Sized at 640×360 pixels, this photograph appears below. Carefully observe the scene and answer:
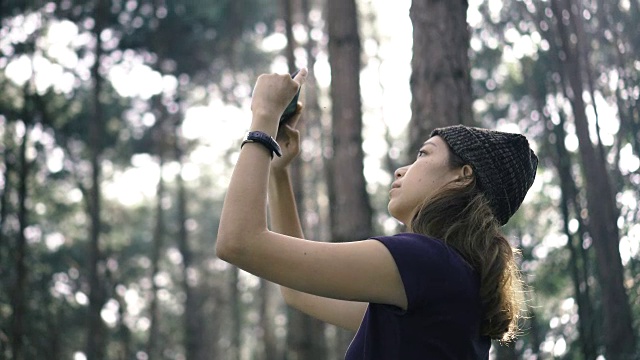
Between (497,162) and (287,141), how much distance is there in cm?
67

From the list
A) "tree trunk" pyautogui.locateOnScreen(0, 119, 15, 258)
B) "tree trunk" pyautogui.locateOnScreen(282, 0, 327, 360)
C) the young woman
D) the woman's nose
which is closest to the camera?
the young woman

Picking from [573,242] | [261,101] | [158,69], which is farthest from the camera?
[158,69]

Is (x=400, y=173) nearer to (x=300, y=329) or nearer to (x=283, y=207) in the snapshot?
(x=283, y=207)

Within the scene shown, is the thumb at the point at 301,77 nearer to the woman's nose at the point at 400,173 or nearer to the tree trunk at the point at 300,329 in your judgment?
the woman's nose at the point at 400,173

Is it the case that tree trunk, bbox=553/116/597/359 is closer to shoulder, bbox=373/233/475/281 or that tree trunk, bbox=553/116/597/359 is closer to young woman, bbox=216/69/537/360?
young woman, bbox=216/69/537/360

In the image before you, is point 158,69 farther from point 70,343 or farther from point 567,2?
point 567,2

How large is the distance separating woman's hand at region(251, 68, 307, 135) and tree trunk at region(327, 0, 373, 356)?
6.98 meters

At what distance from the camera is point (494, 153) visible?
7.34ft

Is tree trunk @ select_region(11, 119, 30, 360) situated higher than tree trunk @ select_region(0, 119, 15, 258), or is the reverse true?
tree trunk @ select_region(0, 119, 15, 258)

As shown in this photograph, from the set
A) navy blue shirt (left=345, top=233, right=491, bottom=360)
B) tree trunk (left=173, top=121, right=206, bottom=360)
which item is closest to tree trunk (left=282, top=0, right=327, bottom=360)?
tree trunk (left=173, top=121, right=206, bottom=360)

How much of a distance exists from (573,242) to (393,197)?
980cm

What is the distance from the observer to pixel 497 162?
2.23m

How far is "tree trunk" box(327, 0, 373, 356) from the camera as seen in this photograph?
927 cm

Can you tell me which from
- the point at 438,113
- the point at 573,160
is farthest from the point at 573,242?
the point at 438,113
